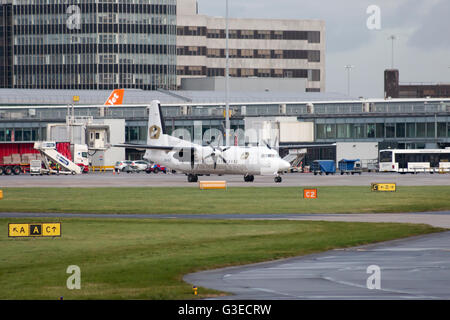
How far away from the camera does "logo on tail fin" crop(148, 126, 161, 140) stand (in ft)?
284

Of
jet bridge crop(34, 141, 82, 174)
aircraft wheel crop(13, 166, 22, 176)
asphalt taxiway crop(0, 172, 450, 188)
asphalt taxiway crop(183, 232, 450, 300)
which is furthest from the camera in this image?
aircraft wheel crop(13, 166, 22, 176)

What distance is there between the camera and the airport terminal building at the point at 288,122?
140 m

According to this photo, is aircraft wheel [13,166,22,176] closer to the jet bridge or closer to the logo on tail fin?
the jet bridge

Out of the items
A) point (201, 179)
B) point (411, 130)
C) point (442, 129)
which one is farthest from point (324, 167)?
point (442, 129)

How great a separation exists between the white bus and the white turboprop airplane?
1694 inches

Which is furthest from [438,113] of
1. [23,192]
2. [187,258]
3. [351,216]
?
[187,258]

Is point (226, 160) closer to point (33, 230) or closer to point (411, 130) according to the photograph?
point (33, 230)

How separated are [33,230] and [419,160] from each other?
311 ft

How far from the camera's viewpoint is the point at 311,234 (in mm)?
33844

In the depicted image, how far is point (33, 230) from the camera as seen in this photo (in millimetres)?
32625

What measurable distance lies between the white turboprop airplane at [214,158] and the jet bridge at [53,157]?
29.6 metres

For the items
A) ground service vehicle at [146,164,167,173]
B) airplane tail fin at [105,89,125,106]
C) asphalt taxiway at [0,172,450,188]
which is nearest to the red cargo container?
ground service vehicle at [146,164,167,173]

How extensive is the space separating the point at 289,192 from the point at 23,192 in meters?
21.4
